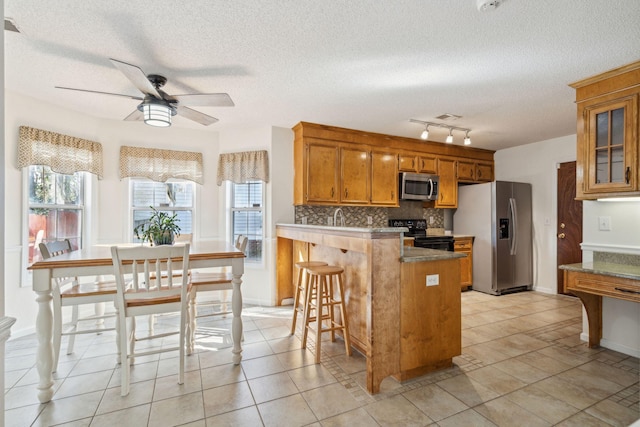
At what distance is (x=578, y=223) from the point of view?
14.7 feet

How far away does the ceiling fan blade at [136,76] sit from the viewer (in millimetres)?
1945

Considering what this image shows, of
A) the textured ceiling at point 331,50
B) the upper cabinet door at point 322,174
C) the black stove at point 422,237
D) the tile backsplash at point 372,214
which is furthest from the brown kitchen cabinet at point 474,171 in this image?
the upper cabinet door at point 322,174

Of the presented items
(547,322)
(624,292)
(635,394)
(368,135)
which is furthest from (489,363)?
(368,135)

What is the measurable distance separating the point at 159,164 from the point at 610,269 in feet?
16.0

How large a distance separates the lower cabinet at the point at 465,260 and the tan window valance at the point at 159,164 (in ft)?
13.1

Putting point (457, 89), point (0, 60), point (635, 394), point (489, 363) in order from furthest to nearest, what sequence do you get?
point (457, 89), point (489, 363), point (635, 394), point (0, 60)

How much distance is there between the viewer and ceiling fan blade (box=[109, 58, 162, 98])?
76.6 inches

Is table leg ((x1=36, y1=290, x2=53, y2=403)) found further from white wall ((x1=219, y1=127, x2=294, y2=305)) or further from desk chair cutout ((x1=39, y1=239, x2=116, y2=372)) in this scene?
white wall ((x1=219, y1=127, x2=294, y2=305))

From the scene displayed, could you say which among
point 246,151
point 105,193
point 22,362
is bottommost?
point 22,362

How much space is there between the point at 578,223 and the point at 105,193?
6509 mm

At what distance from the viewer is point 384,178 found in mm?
4637

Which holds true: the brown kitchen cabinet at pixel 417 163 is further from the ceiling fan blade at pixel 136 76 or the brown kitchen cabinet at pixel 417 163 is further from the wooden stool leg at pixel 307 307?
the ceiling fan blade at pixel 136 76

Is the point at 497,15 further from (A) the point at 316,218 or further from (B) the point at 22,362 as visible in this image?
(B) the point at 22,362

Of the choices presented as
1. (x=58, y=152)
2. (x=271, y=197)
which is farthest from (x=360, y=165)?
(x=58, y=152)
